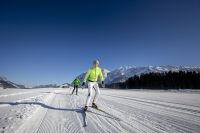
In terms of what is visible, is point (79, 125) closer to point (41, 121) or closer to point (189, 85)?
point (41, 121)

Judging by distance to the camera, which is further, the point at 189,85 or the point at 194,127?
the point at 189,85

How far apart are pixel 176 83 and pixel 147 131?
88080 millimetres

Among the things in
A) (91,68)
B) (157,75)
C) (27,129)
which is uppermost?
(157,75)

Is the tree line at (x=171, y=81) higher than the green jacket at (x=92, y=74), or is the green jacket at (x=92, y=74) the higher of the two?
the tree line at (x=171, y=81)

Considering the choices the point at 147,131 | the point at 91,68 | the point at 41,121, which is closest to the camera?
the point at 147,131

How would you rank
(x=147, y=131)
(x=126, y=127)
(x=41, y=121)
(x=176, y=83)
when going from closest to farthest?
(x=147, y=131)
(x=126, y=127)
(x=41, y=121)
(x=176, y=83)

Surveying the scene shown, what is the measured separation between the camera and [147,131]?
4926mm

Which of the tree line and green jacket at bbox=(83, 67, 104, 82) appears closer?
green jacket at bbox=(83, 67, 104, 82)

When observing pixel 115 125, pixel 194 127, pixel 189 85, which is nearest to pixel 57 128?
pixel 115 125

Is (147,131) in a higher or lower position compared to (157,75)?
lower

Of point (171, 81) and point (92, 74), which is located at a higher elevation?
point (171, 81)

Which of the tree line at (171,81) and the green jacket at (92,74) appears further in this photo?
the tree line at (171,81)

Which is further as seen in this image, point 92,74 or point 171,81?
point 171,81

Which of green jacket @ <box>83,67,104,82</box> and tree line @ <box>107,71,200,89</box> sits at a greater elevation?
tree line @ <box>107,71,200,89</box>
